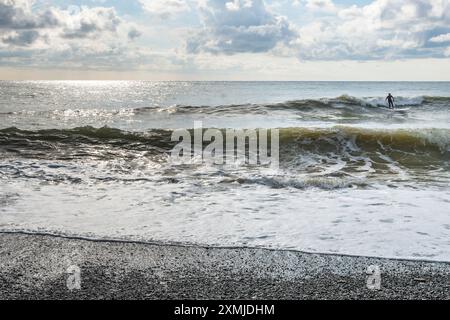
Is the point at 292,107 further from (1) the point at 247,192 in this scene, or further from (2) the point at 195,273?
(2) the point at 195,273

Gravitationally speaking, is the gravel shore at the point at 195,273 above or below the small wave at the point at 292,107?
below

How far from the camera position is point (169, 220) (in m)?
6.74

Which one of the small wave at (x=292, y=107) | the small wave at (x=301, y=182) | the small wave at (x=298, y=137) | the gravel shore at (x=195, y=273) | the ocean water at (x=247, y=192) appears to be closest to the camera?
the gravel shore at (x=195, y=273)

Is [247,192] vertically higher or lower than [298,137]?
lower

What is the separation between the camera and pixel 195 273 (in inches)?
188

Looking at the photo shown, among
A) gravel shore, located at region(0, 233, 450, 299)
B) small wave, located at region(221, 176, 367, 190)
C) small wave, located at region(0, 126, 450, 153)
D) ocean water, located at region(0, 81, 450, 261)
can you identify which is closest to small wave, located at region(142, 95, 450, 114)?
small wave, located at region(0, 126, 450, 153)

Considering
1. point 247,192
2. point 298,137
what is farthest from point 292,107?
point 247,192

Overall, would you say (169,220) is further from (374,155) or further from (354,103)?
(354,103)

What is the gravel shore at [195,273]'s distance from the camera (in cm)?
430

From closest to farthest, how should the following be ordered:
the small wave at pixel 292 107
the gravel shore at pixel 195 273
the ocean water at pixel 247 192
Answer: the gravel shore at pixel 195 273 < the ocean water at pixel 247 192 < the small wave at pixel 292 107

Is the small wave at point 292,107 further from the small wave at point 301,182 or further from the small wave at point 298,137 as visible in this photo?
the small wave at point 301,182

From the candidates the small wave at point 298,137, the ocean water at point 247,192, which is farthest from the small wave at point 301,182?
the small wave at point 298,137

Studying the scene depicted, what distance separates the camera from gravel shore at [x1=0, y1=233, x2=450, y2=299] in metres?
4.30
